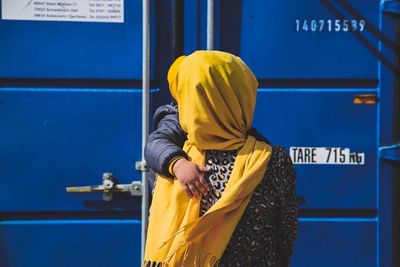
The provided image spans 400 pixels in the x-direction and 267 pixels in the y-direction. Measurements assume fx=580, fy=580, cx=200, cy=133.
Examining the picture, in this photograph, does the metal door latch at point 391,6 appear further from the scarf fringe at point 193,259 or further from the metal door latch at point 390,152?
the scarf fringe at point 193,259

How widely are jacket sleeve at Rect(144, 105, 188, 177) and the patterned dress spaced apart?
10 cm

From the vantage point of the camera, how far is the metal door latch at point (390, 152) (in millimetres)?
2480

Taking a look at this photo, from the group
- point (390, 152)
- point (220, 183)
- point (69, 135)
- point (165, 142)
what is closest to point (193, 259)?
point (220, 183)

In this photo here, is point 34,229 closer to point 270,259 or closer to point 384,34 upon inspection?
point 270,259

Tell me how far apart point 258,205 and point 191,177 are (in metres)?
0.21

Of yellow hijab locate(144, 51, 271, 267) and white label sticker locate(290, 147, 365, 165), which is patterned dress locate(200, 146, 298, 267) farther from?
white label sticker locate(290, 147, 365, 165)

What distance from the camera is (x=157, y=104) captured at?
2463 millimetres

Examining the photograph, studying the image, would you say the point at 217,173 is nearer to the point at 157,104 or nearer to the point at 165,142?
the point at 165,142

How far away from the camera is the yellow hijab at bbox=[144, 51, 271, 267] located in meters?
1.45

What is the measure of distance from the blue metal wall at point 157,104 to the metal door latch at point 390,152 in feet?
0.05


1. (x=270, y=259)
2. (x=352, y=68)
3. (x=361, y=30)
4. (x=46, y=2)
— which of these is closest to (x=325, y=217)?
(x=352, y=68)

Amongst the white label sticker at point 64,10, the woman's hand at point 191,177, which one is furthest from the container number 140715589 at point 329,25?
the woman's hand at point 191,177

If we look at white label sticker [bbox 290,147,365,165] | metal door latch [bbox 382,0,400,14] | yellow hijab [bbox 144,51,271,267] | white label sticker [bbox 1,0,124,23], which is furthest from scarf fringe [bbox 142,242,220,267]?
metal door latch [bbox 382,0,400,14]

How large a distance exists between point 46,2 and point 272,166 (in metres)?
1.34
